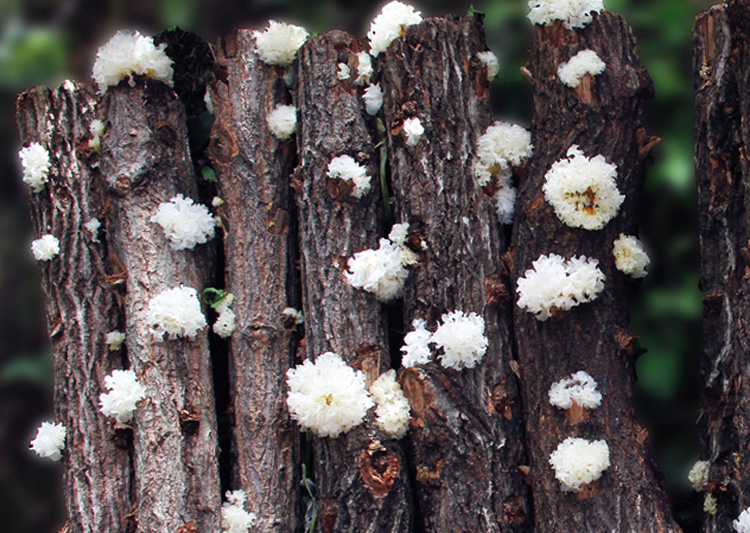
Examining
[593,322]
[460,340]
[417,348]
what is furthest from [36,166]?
[593,322]

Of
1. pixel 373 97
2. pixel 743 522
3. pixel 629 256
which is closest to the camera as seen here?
pixel 743 522

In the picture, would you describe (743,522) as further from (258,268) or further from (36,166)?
(36,166)

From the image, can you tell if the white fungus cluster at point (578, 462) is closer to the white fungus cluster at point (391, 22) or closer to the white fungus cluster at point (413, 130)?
the white fungus cluster at point (413, 130)

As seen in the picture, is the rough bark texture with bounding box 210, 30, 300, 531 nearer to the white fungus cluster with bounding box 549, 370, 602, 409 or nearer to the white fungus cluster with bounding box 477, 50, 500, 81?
the white fungus cluster with bounding box 477, 50, 500, 81

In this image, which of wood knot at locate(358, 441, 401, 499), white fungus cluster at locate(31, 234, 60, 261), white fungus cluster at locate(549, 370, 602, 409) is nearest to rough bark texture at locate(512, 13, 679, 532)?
white fungus cluster at locate(549, 370, 602, 409)

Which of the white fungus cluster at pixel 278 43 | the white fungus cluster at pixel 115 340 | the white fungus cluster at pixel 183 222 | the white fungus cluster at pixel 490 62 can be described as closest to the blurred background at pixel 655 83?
the white fungus cluster at pixel 490 62

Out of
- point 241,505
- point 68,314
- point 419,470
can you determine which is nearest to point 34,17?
point 68,314

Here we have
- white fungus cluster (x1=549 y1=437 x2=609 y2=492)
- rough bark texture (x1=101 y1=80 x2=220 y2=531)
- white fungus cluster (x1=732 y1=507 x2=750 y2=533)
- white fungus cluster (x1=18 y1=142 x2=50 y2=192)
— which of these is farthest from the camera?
white fungus cluster (x1=18 y1=142 x2=50 y2=192)
